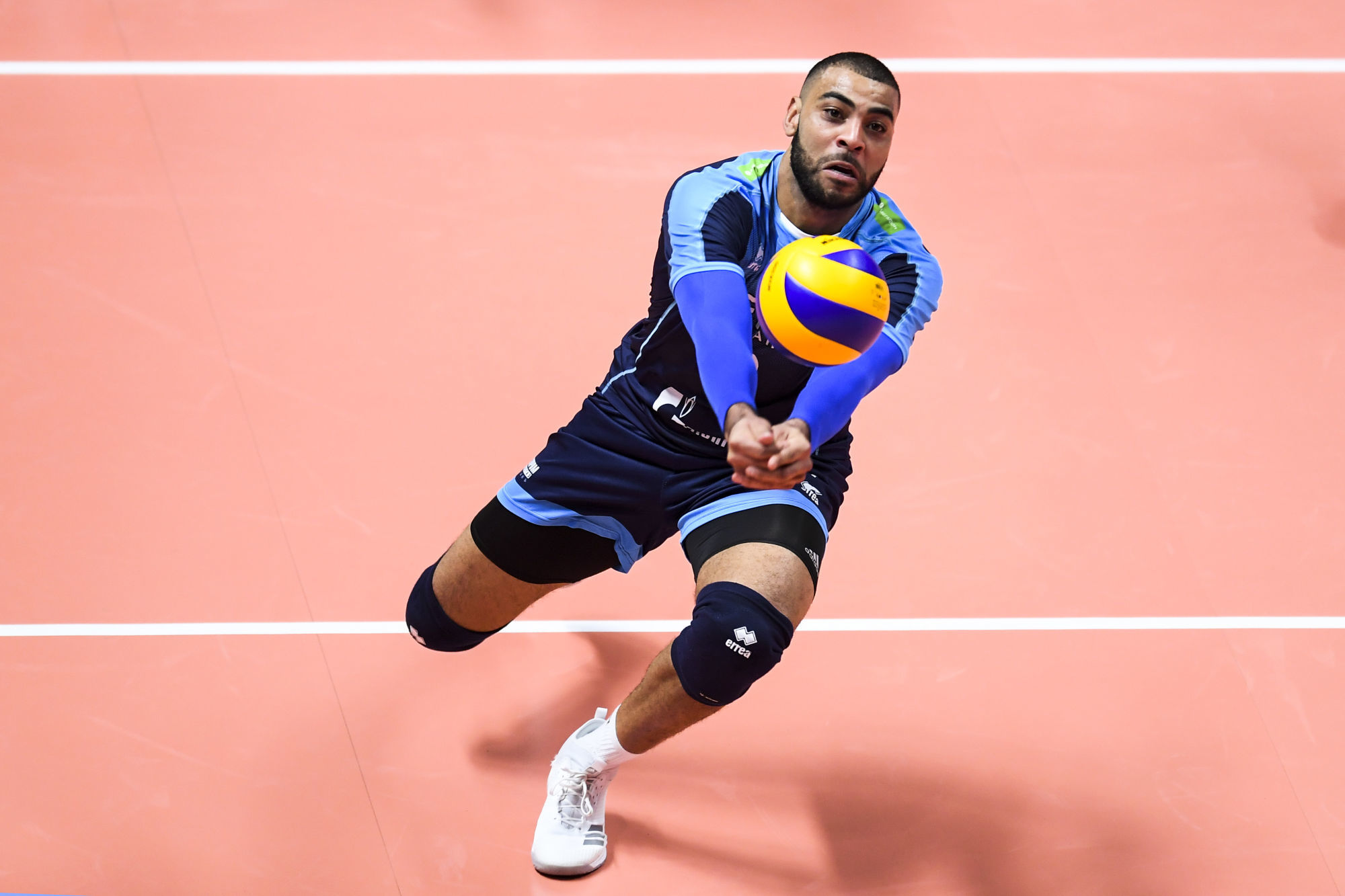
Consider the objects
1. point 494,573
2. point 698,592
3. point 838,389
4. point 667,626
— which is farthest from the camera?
point 667,626

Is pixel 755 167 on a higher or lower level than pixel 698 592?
higher

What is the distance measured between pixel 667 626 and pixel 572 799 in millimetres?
891

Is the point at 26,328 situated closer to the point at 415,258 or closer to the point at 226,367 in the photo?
the point at 226,367

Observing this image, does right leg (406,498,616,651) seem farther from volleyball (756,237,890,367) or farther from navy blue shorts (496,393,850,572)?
volleyball (756,237,890,367)

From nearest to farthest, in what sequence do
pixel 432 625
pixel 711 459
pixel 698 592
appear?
pixel 698 592, pixel 711 459, pixel 432 625

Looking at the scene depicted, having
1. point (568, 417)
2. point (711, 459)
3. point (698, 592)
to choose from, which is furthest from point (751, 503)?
point (568, 417)

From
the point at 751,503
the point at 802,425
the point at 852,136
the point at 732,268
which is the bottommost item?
the point at 751,503

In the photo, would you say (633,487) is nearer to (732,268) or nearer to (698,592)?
(698,592)

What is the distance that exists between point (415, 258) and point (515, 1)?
2.13m

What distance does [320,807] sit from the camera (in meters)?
3.64

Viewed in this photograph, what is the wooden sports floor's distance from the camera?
3.70 meters

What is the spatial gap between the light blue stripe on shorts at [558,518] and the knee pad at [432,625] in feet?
1.24

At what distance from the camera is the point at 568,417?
484 centimetres

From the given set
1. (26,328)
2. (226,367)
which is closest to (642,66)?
(226,367)
